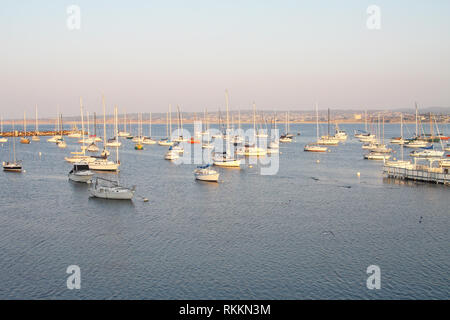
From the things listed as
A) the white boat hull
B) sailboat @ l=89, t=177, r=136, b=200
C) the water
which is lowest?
the water

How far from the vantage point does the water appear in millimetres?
27000

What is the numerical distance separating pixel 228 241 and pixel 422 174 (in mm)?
39025

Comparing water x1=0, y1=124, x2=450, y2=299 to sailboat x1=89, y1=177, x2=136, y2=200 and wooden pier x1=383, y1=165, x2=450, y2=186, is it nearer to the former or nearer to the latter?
sailboat x1=89, y1=177, x2=136, y2=200

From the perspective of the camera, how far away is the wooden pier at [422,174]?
61.8 meters

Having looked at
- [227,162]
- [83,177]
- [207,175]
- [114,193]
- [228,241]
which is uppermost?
[227,162]

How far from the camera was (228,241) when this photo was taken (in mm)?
36000

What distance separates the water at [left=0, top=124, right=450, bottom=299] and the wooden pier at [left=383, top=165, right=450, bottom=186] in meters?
3.15

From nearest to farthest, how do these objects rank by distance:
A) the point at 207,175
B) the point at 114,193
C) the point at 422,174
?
the point at 114,193 < the point at 422,174 < the point at 207,175

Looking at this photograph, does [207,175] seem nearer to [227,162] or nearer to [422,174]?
[227,162]

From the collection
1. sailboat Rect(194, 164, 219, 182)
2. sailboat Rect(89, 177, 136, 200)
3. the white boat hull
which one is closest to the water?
sailboat Rect(89, 177, 136, 200)

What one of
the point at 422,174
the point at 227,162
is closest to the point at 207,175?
the point at 227,162

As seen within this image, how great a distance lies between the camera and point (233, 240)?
36281mm

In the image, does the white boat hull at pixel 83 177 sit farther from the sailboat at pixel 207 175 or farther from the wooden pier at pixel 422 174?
the wooden pier at pixel 422 174
